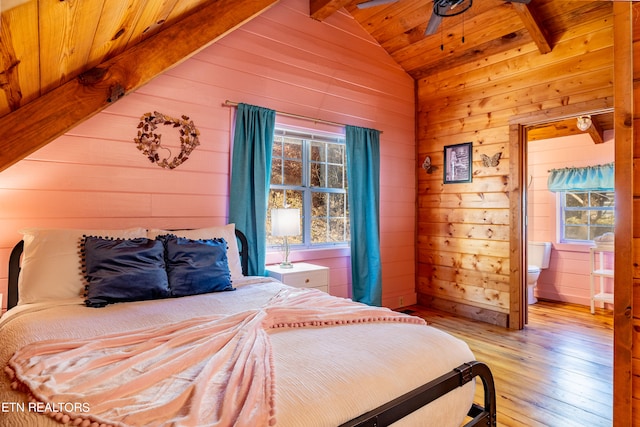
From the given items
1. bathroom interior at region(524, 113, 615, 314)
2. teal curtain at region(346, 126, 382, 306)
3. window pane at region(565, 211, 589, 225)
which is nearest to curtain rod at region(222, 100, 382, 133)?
teal curtain at region(346, 126, 382, 306)

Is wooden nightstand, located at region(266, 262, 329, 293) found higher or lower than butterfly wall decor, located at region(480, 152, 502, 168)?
lower

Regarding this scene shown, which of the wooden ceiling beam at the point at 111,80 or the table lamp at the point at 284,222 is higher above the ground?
the wooden ceiling beam at the point at 111,80

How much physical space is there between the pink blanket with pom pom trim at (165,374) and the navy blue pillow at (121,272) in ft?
2.09

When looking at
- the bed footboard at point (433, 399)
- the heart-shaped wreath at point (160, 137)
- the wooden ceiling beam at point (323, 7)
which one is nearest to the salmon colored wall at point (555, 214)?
the wooden ceiling beam at point (323, 7)

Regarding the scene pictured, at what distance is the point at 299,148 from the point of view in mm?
3707

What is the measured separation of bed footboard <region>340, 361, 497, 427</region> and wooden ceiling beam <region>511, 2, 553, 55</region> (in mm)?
3103

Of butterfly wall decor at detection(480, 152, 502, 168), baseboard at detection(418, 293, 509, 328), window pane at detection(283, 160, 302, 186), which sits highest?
butterfly wall decor at detection(480, 152, 502, 168)

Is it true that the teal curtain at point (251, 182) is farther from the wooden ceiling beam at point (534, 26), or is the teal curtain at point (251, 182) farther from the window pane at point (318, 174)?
the wooden ceiling beam at point (534, 26)

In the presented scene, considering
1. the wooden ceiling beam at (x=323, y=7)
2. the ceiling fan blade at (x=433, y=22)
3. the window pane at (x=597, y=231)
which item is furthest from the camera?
the window pane at (x=597, y=231)

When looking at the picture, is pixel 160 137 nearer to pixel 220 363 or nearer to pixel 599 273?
pixel 220 363

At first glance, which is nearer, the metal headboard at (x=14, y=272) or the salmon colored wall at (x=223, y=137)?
the metal headboard at (x=14, y=272)

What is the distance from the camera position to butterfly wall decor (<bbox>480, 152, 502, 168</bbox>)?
150 inches

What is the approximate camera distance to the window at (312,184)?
3547 millimetres

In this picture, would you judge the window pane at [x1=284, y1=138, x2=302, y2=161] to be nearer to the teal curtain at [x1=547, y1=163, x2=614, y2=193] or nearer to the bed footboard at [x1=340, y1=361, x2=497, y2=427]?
the bed footboard at [x1=340, y1=361, x2=497, y2=427]
